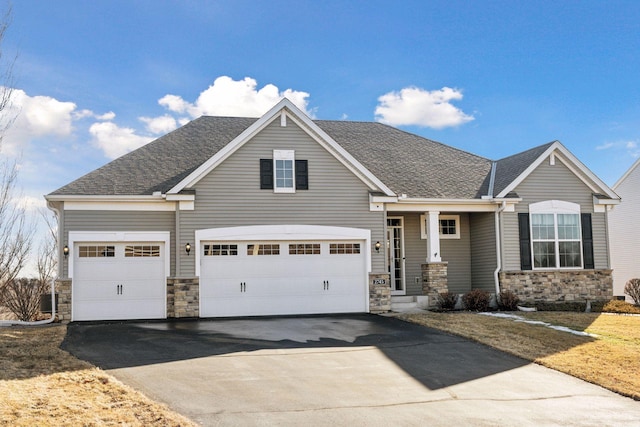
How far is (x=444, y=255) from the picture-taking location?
20.7 m

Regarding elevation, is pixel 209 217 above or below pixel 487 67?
below

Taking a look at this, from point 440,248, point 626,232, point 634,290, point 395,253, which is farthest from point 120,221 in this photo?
point 626,232

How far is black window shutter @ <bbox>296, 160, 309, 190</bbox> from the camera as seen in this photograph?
17562 millimetres

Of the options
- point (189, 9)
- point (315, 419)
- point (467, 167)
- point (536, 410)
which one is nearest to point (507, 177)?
point (467, 167)

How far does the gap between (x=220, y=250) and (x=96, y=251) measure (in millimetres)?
3425

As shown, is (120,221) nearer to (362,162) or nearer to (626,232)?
(362,162)

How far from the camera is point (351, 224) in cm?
1784

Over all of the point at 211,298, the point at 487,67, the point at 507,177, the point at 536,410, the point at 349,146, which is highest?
the point at 487,67

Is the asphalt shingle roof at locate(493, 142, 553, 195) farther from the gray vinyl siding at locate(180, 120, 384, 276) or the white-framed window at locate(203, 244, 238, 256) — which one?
the white-framed window at locate(203, 244, 238, 256)

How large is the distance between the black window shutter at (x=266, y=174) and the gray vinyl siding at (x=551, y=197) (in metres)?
7.86

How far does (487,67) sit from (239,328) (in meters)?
12.0

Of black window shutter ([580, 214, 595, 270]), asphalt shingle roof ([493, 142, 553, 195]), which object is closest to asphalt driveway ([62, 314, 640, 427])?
asphalt shingle roof ([493, 142, 553, 195])

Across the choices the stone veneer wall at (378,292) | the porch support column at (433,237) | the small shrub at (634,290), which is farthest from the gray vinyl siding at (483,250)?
the small shrub at (634,290)

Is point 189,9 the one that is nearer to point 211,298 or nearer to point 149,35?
point 149,35
